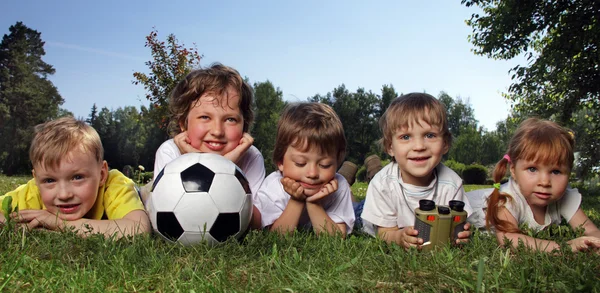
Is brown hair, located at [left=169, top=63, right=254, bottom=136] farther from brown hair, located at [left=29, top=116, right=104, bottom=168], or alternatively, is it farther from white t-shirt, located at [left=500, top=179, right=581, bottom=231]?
white t-shirt, located at [left=500, top=179, right=581, bottom=231]

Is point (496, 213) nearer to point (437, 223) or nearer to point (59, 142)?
point (437, 223)

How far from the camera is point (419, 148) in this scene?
3875mm

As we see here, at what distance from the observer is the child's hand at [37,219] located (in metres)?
3.70

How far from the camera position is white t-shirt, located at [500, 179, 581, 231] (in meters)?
4.36

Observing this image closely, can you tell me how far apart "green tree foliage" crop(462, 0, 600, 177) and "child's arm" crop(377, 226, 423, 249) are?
10.8 m

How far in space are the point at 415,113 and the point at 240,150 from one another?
5.49ft

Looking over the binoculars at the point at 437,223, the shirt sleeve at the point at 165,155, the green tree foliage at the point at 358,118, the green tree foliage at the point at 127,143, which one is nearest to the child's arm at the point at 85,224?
the shirt sleeve at the point at 165,155

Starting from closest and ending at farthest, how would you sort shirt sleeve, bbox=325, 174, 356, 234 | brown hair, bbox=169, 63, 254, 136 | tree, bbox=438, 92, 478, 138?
shirt sleeve, bbox=325, 174, 356, 234 → brown hair, bbox=169, 63, 254, 136 → tree, bbox=438, 92, 478, 138

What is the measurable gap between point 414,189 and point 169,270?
7.53 ft

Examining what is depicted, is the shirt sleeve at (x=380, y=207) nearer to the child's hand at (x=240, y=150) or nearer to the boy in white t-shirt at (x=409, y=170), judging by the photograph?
the boy in white t-shirt at (x=409, y=170)

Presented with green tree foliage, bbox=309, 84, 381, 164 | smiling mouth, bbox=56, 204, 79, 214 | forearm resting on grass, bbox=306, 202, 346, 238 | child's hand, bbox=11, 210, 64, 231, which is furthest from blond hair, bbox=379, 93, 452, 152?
green tree foliage, bbox=309, 84, 381, 164

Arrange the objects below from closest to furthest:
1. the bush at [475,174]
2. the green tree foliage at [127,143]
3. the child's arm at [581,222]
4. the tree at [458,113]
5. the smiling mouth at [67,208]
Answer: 1. the smiling mouth at [67,208]
2. the child's arm at [581,222]
3. the bush at [475,174]
4. the green tree foliage at [127,143]
5. the tree at [458,113]

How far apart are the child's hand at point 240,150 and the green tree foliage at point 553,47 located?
10.9m

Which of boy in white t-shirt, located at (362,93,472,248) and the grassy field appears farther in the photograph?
boy in white t-shirt, located at (362,93,472,248)
